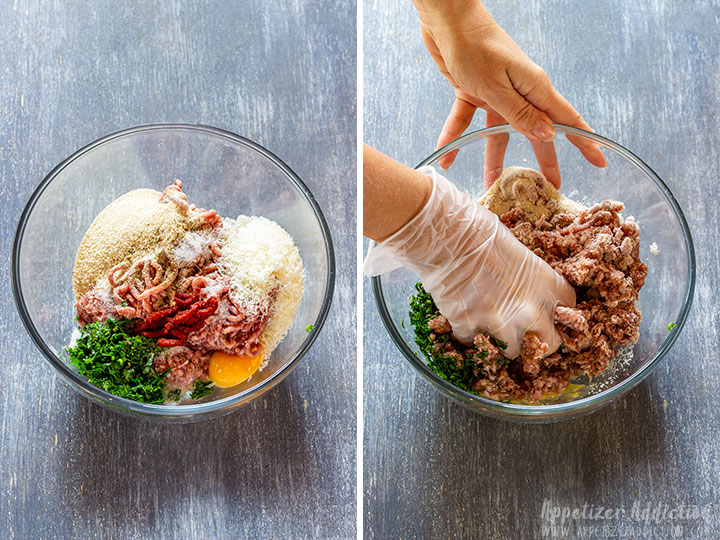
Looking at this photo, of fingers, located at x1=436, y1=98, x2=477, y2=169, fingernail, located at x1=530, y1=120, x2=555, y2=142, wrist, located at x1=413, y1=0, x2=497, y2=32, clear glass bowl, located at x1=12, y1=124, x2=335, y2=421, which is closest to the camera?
wrist, located at x1=413, y1=0, x2=497, y2=32

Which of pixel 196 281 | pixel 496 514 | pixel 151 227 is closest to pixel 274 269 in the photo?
pixel 196 281

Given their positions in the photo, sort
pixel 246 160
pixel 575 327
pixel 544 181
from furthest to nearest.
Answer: pixel 246 160
pixel 544 181
pixel 575 327

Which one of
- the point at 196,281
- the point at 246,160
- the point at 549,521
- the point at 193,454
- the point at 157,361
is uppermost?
the point at 246,160

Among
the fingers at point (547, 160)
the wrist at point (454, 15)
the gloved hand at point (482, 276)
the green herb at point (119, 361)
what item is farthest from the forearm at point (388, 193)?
the green herb at point (119, 361)

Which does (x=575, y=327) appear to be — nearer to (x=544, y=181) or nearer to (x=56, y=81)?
(x=544, y=181)

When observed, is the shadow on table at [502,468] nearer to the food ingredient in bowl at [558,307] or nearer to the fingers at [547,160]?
the food ingredient in bowl at [558,307]

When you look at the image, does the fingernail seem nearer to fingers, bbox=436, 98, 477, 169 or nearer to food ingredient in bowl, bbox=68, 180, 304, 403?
fingers, bbox=436, 98, 477, 169

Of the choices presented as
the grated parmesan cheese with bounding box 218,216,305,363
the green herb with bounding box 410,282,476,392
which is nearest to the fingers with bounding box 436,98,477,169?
the green herb with bounding box 410,282,476,392
